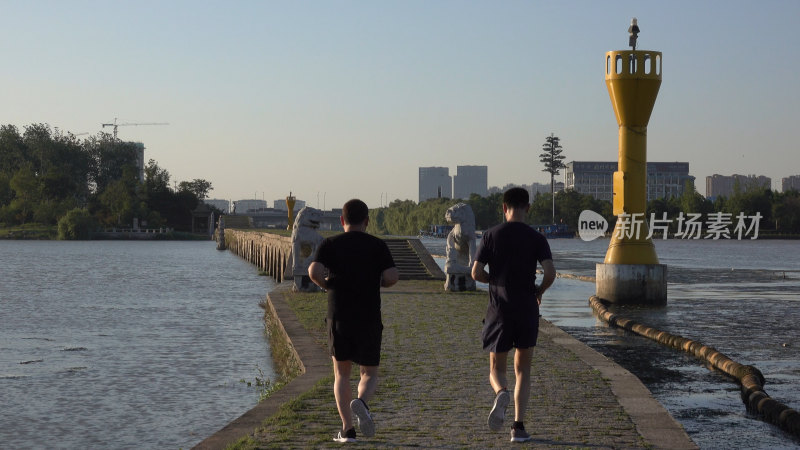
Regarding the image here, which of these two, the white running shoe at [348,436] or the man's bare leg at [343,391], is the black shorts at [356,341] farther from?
the white running shoe at [348,436]

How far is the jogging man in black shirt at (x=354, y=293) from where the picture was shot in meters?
8.39

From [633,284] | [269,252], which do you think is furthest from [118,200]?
[633,284]

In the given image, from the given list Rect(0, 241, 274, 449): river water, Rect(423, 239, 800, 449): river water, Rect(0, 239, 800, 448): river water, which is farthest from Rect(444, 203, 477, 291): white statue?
Rect(0, 241, 274, 449): river water

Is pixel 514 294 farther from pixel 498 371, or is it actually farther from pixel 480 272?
A: pixel 498 371

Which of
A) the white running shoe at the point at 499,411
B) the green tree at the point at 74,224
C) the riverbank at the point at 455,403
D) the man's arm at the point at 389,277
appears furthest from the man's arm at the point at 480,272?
the green tree at the point at 74,224

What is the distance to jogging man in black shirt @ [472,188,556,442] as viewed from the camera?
8.56 meters

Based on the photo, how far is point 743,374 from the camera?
44.1 feet

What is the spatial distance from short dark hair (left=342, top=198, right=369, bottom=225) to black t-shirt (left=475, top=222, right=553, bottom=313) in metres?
1.04

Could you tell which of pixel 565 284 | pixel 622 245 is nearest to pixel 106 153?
pixel 565 284

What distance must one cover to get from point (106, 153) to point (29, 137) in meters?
13.4

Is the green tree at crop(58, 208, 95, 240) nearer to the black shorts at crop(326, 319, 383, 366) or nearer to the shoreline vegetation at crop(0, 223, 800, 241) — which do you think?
the shoreline vegetation at crop(0, 223, 800, 241)

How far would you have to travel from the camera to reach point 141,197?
177m

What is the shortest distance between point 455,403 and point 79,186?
174 m

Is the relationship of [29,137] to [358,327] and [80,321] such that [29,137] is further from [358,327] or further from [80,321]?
[358,327]
